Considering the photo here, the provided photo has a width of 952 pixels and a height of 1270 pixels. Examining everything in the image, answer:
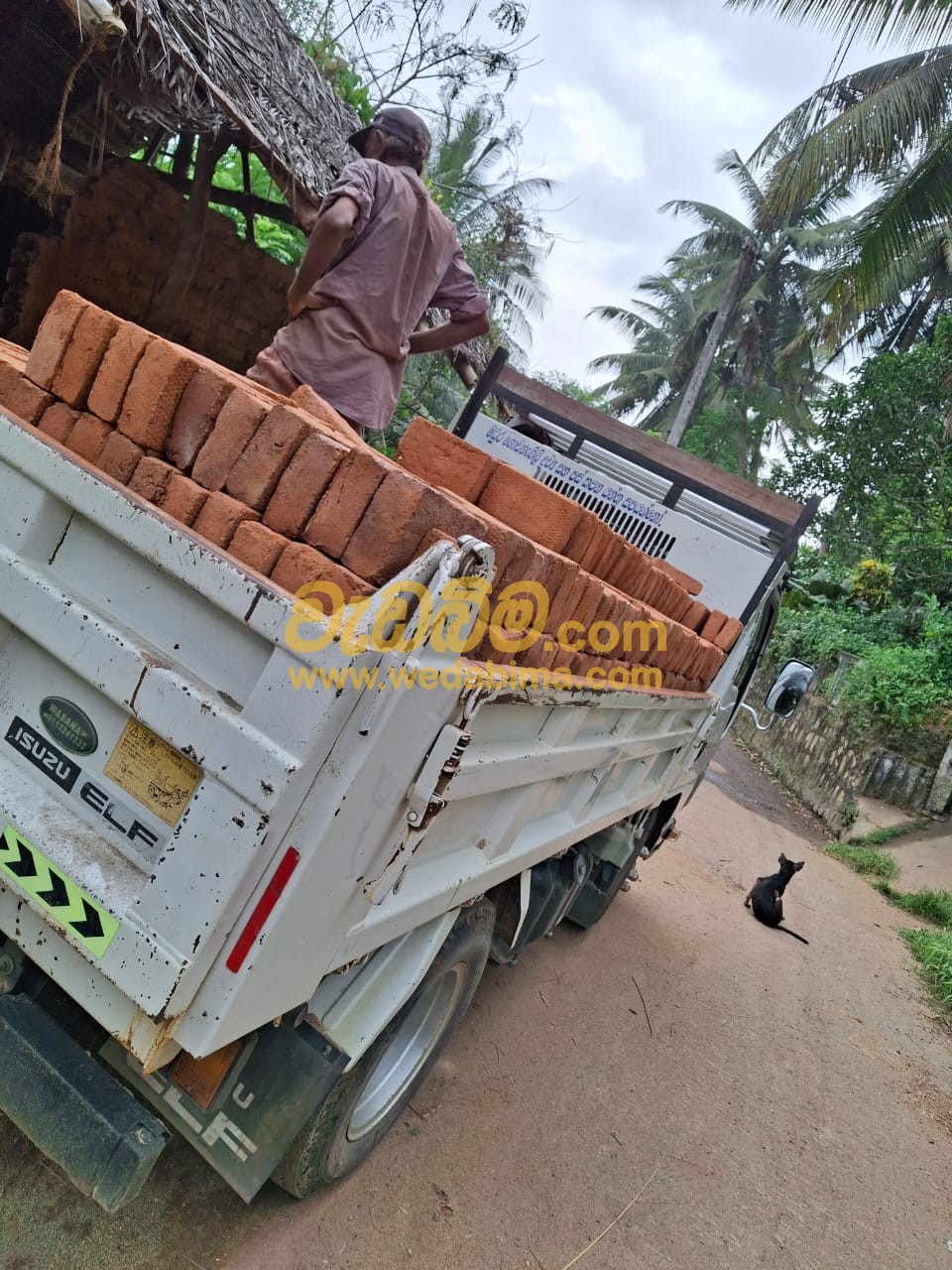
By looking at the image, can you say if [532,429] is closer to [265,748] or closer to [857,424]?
[265,748]

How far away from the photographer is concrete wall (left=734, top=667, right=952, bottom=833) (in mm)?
10430

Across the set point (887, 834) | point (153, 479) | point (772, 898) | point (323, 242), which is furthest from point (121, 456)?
point (887, 834)

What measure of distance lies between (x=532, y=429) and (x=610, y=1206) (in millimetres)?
3771

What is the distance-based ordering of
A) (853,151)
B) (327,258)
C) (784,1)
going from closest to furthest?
(327,258) < (784,1) < (853,151)

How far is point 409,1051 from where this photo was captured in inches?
101

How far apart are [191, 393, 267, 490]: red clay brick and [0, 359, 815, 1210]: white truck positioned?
5.9 inches

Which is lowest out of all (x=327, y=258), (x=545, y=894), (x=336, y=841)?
(x=545, y=894)

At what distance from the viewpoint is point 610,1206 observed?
279 centimetres

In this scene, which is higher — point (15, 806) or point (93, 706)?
point (93, 706)

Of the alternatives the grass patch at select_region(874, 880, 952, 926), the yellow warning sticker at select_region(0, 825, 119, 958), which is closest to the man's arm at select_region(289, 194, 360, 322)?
the yellow warning sticker at select_region(0, 825, 119, 958)

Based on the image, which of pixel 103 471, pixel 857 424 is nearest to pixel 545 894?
pixel 103 471

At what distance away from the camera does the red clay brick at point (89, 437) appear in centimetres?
172

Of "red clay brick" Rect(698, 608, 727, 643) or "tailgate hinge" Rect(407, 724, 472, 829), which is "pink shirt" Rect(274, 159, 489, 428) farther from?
"red clay brick" Rect(698, 608, 727, 643)

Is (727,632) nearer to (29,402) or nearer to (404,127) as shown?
(404,127)
